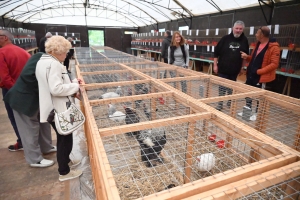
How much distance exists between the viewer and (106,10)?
12.7 meters

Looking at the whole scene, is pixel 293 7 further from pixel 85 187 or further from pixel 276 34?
pixel 85 187

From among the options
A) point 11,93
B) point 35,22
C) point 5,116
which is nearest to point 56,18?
point 35,22

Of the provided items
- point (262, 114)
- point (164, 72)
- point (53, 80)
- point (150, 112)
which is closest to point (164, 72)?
point (164, 72)

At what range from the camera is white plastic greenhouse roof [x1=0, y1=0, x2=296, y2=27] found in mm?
7470

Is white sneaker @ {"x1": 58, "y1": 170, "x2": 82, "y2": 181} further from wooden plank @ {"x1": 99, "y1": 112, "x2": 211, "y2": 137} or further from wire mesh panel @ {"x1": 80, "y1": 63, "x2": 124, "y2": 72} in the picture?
wire mesh panel @ {"x1": 80, "y1": 63, "x2": 124, "y2": 72}

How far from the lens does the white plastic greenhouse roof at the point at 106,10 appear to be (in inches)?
294

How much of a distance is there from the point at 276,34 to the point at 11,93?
16.2 ft

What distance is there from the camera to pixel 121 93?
2.64 meters

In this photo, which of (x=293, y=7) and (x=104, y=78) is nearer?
(x=104, y=78)

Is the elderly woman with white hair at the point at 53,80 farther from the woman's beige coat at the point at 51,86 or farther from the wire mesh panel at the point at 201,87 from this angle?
the wire mesh panel at the point at 201,87

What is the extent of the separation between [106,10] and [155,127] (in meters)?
13.3

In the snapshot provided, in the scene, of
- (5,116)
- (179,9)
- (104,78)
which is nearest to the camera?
(104,78)

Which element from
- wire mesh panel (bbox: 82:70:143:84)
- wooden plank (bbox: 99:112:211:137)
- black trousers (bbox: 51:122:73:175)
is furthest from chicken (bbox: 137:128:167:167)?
wire mesh panel (bbox: 82:70:143:84)

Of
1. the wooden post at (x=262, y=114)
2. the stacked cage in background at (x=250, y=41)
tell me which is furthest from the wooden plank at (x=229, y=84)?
the stacked cage in background at (x=250, y=41)
